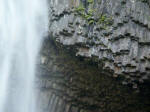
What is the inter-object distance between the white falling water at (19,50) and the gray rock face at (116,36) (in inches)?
66.5

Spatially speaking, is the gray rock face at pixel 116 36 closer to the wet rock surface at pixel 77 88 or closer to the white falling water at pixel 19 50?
the wet rock surface at pixel 77 88

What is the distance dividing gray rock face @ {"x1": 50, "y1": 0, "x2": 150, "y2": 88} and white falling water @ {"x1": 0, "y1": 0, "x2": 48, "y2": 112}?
1.69 meters

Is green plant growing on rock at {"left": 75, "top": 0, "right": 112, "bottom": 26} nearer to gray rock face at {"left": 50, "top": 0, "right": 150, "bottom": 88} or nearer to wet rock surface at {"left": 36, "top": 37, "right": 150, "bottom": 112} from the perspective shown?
gray rock face at {"left": 50, "top": 0, "right": 150, "bottom": 88}

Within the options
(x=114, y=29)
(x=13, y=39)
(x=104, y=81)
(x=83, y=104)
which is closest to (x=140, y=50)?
(x=114, y=29)

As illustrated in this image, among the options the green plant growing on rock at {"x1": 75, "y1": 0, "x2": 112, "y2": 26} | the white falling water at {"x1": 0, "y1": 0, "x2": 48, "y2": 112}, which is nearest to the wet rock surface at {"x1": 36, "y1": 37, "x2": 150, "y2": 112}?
the white falling water at {"x1": 0, "y1": 0, "x2": 48, "y2": 112}

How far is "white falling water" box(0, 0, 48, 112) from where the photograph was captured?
34.3 ft

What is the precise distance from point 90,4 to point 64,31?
4.43 feet

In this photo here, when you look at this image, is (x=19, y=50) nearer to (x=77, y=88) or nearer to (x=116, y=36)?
(x=77, y=88)

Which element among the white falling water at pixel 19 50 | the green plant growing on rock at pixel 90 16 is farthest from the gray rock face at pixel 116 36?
the white falling water at pixel 19 50

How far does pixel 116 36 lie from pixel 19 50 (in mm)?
4093

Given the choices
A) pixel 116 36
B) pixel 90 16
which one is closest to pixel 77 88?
pixel 116 36

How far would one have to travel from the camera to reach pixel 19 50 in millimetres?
10719

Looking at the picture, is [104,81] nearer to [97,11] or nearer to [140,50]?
→ [140,50]

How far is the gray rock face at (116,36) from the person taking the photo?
859cm
